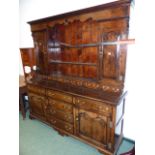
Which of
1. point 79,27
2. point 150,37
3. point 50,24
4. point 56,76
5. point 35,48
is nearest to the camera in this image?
point 150,37

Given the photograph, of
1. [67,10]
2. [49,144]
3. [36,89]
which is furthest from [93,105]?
[67,10]

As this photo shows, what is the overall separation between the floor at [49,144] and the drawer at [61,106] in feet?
1.71

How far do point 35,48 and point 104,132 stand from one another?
2.07 meters

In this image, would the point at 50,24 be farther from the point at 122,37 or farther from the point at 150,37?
the point at 150,37

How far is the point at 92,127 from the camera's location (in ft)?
5.88

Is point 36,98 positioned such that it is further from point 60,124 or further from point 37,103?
point 60,124

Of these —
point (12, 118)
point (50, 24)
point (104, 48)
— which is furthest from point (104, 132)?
A: point (50, 24)

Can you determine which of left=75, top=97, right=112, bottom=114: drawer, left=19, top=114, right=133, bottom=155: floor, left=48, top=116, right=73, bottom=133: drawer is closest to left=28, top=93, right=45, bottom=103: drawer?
left=48, top=116, right=73, bottom=133: drawer

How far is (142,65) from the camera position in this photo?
481mm

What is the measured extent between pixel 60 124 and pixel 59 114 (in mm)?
184

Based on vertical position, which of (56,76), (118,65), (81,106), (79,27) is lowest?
(81,106)

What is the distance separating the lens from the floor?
190 cm

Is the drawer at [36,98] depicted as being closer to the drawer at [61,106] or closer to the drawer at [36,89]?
the drawer at [36,89]

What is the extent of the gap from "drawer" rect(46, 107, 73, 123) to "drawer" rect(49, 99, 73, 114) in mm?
69
